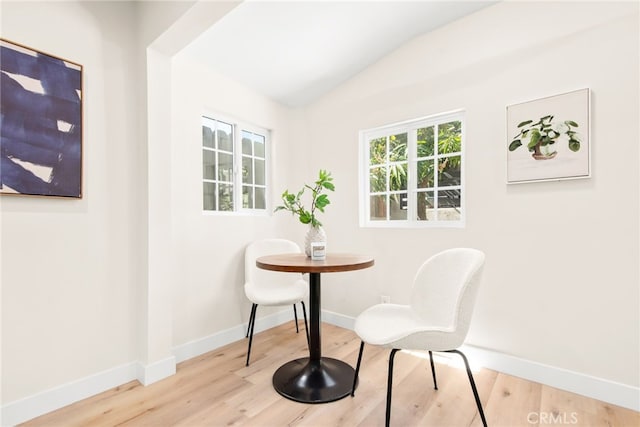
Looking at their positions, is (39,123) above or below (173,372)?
above

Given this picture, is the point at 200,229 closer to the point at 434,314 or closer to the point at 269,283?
the point at 269,283

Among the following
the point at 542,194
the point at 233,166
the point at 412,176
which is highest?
the point at 233,166

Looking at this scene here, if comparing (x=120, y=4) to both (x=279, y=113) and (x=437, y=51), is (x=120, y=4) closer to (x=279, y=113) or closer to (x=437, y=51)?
(x=279, y=113)

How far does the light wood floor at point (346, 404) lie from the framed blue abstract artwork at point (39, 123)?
1241 millimetres

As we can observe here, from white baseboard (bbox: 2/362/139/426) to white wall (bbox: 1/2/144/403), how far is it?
36mm

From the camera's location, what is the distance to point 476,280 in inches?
56.7

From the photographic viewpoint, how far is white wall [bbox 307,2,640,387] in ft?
5.66

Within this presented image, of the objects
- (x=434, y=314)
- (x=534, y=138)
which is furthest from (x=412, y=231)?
(x=534, y=138)

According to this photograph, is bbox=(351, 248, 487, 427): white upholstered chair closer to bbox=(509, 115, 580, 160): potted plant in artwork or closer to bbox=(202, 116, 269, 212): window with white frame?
bbox=(509, 115, 580, 160): potted plant in artwork

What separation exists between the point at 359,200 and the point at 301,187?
70 centimetres

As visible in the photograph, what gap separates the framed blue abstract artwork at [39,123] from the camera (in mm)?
1539

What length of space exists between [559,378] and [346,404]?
1341 millimetres

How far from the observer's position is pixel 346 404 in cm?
173

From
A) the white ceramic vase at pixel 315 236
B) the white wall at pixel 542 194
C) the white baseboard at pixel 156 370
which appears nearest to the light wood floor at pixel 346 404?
the white baseboard at pixel 156 370
